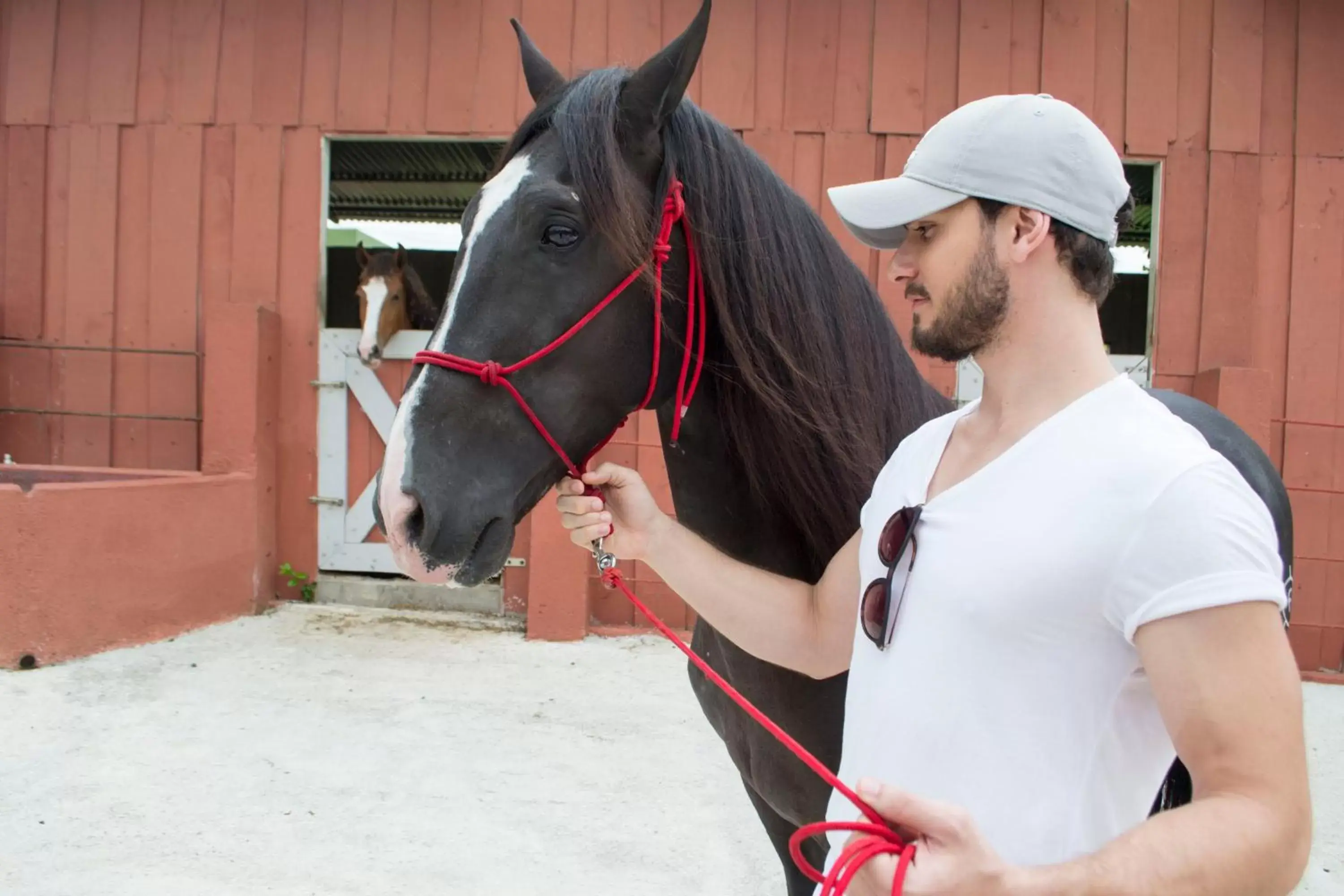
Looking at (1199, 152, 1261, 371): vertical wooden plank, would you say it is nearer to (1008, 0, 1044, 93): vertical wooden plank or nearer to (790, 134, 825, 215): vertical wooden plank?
(1008, 0, 1044, 93): vertical wooden plank

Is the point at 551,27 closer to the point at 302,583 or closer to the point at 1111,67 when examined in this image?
the point at 1111,67

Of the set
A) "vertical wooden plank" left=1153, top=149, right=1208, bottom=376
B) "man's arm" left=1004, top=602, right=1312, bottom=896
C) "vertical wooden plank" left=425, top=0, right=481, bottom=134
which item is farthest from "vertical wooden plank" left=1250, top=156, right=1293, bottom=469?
"man's arm" left=1004, top=602, right=1312, bottom=896

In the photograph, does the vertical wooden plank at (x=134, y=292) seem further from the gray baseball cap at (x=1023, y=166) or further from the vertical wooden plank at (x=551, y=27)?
the gray baseball cap at (x=1023, y=166)

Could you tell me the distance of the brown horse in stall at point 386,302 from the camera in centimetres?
529

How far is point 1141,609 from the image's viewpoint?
0.63m

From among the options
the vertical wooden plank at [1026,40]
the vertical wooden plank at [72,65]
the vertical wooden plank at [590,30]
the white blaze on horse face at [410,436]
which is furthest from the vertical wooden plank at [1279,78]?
the vertical wooden plank at [72,65]

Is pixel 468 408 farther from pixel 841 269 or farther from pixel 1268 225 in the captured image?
pixel 1268 225

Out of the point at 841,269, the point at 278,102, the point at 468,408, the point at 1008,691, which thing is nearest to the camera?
the point at 1008,691

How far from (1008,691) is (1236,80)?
584 cm

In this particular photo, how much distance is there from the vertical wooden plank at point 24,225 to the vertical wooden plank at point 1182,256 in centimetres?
737

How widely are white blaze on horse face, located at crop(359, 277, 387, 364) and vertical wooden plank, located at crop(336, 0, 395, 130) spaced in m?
1.02

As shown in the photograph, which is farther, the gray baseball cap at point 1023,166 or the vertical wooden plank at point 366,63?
the vertical wooden plank at point 366,63

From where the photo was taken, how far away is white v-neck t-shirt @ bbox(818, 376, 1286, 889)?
63 cm

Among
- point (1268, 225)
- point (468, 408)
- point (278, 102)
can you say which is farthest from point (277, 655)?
point (1268, 225)
